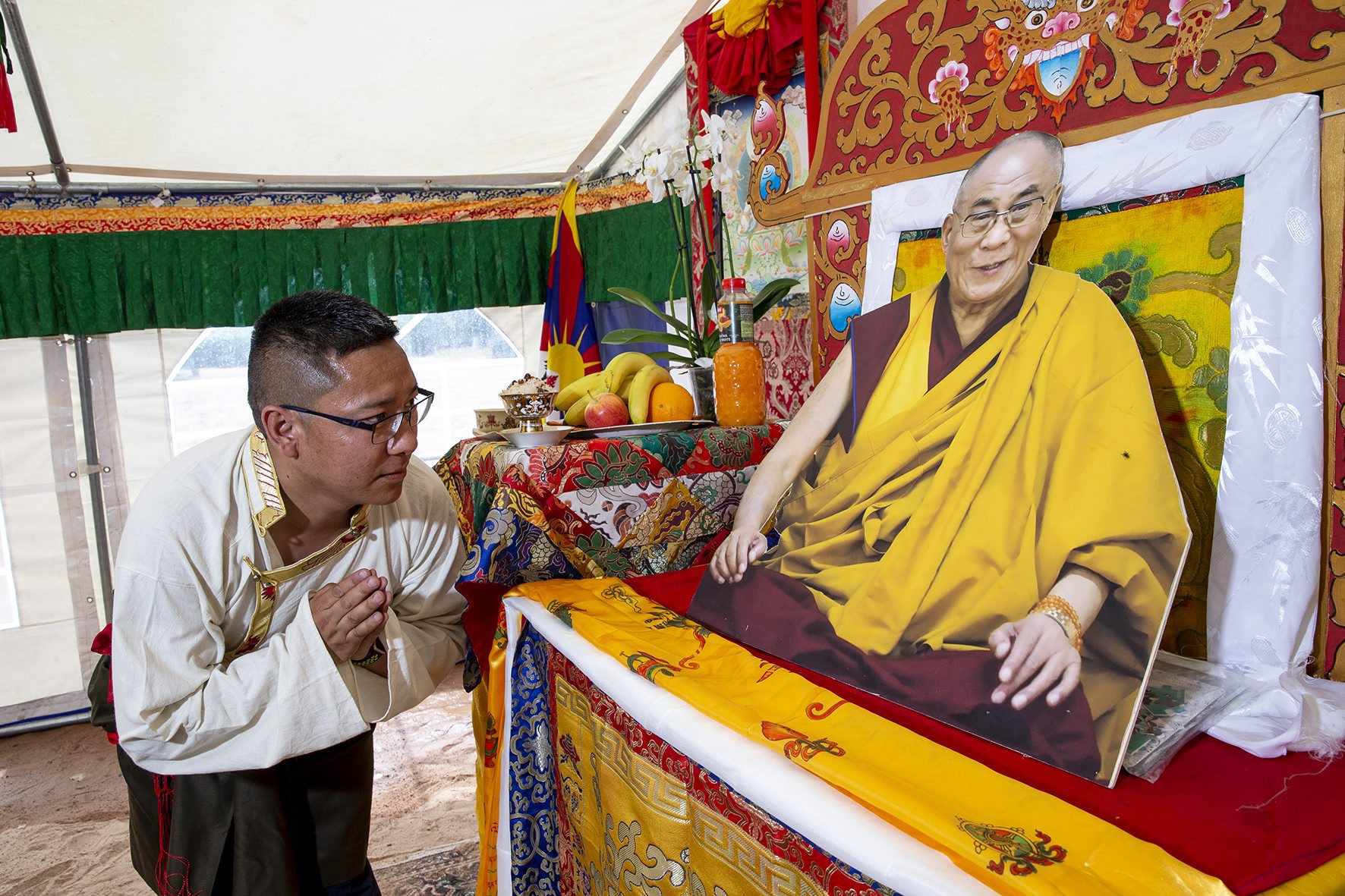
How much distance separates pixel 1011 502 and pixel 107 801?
3501 millimetres

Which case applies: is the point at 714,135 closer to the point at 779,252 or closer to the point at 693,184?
the point at 693,184

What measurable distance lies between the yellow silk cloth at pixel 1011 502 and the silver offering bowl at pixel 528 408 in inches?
28.6

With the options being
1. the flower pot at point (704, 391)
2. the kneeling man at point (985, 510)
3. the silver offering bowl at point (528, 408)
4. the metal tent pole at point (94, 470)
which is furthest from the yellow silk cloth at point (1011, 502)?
the metal tent pole at point (94, 470)

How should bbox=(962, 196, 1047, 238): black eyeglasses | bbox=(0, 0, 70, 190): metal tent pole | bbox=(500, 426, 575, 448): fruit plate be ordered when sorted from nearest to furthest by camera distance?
bbox=(962, 196, 1047, 238): black eyeglasses → bbox=(500, 426, 575, 448): fruit plate → bbox=(0, 0, 70, 190): metal tent pole

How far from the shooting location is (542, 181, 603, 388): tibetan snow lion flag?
3.95m

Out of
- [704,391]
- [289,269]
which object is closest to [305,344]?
[704,391]

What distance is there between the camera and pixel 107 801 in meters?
2.95

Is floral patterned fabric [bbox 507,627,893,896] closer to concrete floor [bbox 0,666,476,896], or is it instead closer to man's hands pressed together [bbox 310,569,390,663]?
man's hands pressed together [bbox 310,569,390,663]

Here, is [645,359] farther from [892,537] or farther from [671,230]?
[671,230]

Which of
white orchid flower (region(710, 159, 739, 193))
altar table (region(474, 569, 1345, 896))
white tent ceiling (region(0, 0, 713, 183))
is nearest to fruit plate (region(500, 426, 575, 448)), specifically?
altar table (region(474, 569, 1345, 896))

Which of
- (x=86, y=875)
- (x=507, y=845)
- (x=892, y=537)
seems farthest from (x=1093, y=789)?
(x=86, y=875)

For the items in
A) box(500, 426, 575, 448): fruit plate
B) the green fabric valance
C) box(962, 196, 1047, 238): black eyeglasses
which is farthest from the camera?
the green fabric valance

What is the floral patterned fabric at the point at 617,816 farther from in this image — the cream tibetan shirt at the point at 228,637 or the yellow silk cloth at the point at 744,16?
the yellow silk cloth at the point at 744,16

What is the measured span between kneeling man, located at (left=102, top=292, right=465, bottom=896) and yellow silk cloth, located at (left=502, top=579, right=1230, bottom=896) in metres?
0.38
